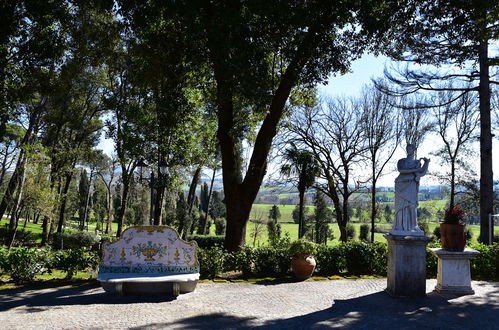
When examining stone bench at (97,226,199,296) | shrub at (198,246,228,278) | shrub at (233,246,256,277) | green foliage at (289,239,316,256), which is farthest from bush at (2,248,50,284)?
green foliage at (289,239,316,256)

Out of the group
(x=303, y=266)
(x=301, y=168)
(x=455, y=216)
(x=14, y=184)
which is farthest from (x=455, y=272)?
(x=14, y=184)

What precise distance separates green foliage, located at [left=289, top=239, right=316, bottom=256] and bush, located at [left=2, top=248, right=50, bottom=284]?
5.54 meters

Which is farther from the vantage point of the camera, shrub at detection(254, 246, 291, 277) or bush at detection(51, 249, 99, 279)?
shrub at detection(254, 246, 291, 277)

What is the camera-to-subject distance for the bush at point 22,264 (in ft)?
23.9

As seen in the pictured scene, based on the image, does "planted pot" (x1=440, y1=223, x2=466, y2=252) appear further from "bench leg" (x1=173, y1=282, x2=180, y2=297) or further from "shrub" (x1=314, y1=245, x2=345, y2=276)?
"bench leg" (x1=173, y1=282, x2=180, y2=297)

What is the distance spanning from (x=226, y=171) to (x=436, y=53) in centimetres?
856

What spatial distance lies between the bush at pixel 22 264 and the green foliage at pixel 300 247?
18.2ft

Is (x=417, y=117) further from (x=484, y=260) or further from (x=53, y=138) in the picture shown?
(x=53, y=138)

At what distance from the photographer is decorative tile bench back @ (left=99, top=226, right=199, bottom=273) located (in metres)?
7.08

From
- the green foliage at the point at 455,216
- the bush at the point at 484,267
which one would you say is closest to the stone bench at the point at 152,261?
the green foliage at the point at 455,216

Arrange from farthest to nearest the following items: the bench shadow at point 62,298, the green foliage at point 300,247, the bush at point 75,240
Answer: the bush at point 75,240
the green foliage at point 300,247
the bench shadow at point 62,298

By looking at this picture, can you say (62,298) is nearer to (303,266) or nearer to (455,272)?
(303,266)

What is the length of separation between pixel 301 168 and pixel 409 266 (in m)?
12.6

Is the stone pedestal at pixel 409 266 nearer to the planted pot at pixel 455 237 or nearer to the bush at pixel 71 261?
Answer: the planted pot at pixel 455 237
